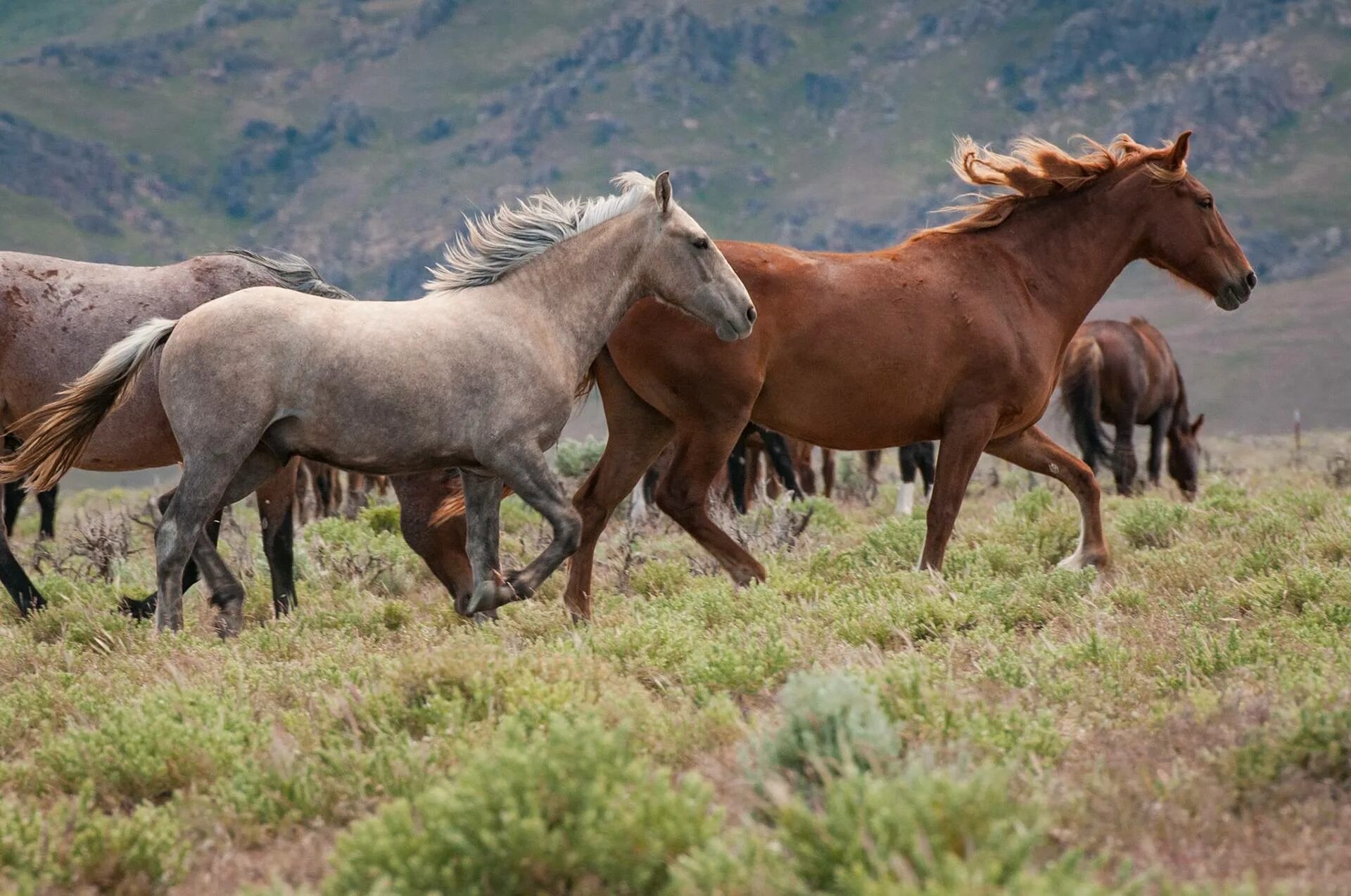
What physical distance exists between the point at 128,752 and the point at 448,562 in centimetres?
279

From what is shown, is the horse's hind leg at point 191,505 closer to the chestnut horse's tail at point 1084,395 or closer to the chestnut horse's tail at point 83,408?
the chestnut horse's tail at point 83,408

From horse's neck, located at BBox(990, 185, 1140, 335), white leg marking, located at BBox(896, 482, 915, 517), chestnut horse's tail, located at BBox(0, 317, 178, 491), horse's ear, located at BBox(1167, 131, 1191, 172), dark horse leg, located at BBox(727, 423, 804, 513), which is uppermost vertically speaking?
horse's ear, located at BBox(1167, 131, 1191, 172)

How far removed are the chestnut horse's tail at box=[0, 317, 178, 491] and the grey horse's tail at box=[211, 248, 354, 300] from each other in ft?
3.91

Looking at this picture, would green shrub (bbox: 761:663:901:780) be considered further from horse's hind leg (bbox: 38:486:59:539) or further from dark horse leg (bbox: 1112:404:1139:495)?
horse's hind leg (bbox: 38:486:59:539)

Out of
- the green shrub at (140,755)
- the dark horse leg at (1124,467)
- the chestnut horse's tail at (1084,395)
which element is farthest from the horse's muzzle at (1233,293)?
the chestnut horse's tail at (1084,395)

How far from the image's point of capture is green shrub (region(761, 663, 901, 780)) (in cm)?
351

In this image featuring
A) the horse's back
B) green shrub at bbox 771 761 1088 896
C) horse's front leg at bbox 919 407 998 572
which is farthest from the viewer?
horse's front leg at bbox 919 407 998 572

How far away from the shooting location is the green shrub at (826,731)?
11.5 feet

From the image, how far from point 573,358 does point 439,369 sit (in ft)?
2.45

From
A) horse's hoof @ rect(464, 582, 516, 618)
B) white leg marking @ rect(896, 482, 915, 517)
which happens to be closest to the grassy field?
horse's hoof @ rect(464, 582, 516, 618)

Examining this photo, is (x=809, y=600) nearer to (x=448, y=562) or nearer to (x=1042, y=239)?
(x=448, y=562)

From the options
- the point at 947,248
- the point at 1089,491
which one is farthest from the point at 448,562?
the point at 1089,491

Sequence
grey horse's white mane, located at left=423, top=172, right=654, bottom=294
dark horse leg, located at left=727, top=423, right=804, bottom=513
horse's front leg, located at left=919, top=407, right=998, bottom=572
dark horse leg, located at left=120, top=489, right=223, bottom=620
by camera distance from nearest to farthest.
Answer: grey horse's white mane, located at left=423, top=172, right=654, bottom=294 < horse's front leg, located at left=919, top=407, right=998, bottom=572 < dark horse leg, located at left=120, top=489, right=223, bottom=620 < dark horse leg, located at left=727, top=423, right=804, bottom=513

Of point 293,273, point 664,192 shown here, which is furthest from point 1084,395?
point 293,273
